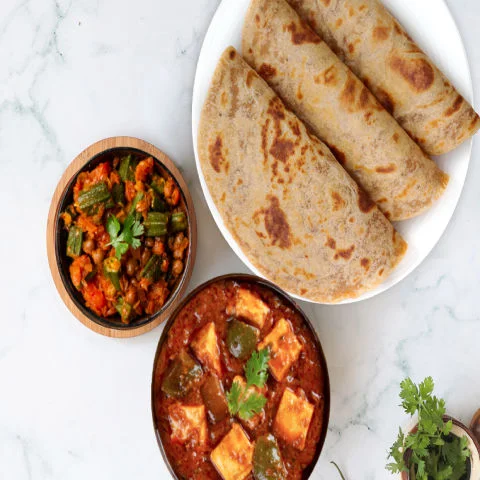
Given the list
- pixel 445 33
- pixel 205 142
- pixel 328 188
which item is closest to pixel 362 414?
pixel 328 188

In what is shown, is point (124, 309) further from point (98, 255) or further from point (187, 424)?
point (187, 424)

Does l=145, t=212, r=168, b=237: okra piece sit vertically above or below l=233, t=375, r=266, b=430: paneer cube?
above

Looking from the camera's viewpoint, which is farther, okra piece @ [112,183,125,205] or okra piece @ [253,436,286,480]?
okra piece @ [112,183,125,205]

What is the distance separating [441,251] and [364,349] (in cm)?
61

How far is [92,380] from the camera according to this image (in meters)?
3.04

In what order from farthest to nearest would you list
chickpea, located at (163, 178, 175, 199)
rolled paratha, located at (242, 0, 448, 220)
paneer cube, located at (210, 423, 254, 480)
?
1. chickpea, located at (163, 178, 175, 199)
2. paneer cube, located at (210, 423, 254, 480)
3. rolled paratha, located at (242, 0, 448, 220)

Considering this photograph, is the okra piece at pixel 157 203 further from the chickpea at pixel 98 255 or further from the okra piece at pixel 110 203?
the chickpea at pixel 98 255

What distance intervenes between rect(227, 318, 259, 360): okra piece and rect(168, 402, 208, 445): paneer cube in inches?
11.2

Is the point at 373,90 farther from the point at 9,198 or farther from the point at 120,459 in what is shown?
the point at 120,459

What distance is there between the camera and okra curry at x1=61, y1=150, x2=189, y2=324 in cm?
→ 270

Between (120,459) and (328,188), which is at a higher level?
(328,188)

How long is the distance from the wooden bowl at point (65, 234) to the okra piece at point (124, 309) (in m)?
0.04

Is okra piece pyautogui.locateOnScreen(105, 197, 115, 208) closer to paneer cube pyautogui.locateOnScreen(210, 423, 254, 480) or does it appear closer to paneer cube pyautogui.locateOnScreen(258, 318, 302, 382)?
paneer cube pyautogui.locateOnScreen(258, 318, 302, 382)

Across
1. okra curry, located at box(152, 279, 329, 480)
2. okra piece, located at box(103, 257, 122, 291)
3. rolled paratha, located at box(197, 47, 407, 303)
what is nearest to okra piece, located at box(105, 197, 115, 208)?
okra piece, located at box(103, 257, 122, 291)
